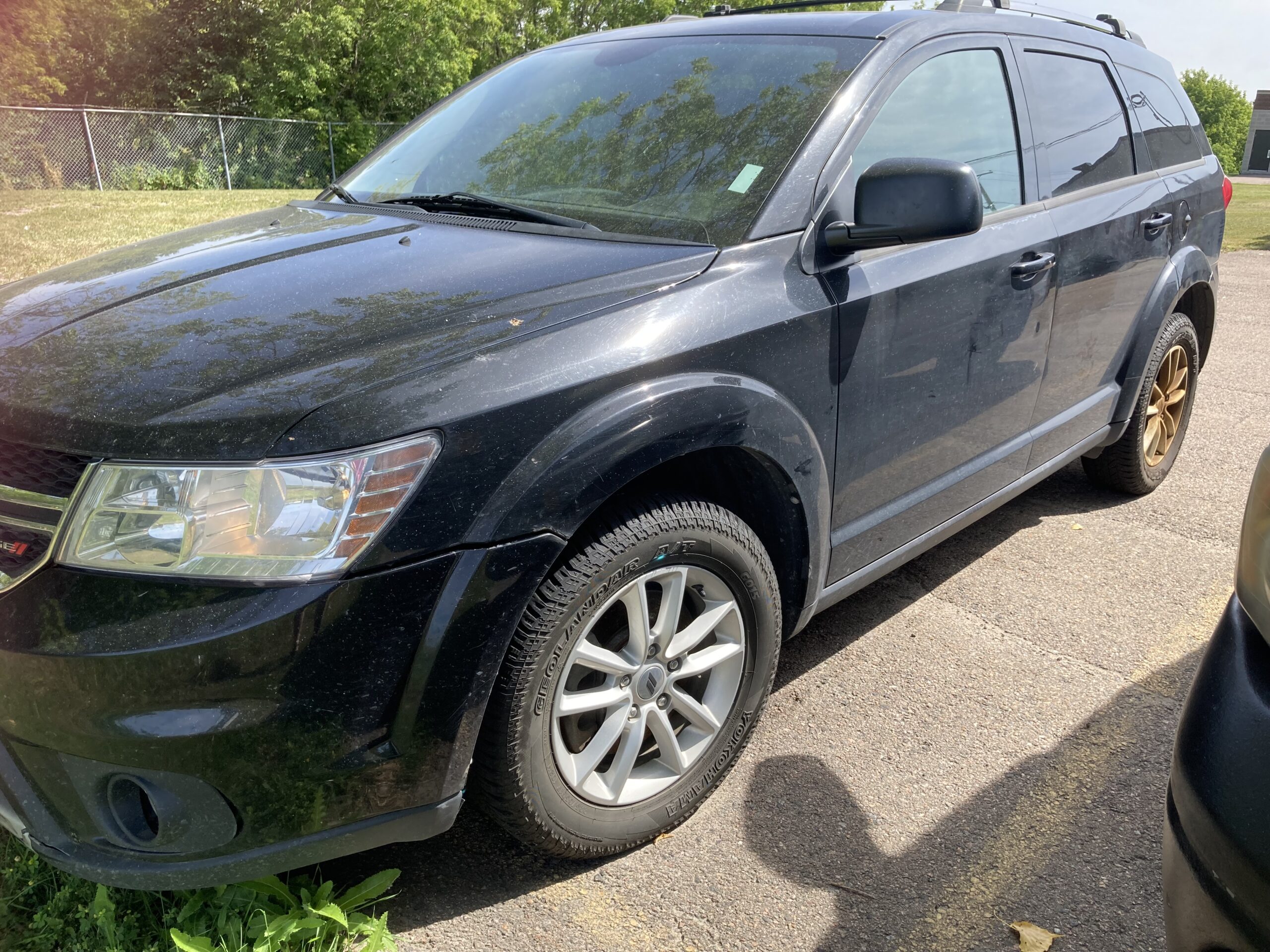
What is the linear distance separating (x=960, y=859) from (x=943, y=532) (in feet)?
3.54

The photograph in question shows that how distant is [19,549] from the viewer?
5.60 ft

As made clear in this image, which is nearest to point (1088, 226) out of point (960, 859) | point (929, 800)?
point (929, 800)

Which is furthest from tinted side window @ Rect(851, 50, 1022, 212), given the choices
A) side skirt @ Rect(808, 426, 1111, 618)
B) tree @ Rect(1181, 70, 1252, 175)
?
tree @ Rect(1181, 70, 1252, 175)

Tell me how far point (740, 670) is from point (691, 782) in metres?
0.29

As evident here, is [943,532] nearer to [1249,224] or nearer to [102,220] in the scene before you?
[102,220]

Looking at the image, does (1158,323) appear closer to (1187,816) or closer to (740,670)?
(740,670)

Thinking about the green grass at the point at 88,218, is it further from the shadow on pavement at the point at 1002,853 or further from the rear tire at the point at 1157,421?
the shadow on pavement at the point at 1002,853

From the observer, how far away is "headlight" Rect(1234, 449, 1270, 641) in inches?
56.8

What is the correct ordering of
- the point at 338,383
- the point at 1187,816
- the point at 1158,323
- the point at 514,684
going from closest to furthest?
the point at 1187,816
the point at 338,383
the point at 514,684
the point at 1158,323

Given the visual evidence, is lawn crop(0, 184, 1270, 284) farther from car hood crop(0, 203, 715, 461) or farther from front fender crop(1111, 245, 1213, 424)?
front fender crop(1111, 245, 1213, 424)

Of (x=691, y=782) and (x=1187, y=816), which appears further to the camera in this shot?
(x=691, y=782)

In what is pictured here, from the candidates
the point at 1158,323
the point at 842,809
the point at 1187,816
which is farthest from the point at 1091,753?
the point at 1158,323

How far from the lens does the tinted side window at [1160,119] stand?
399 centimetres

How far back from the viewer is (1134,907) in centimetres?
212
